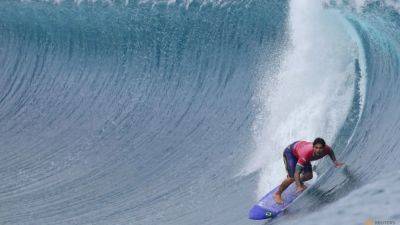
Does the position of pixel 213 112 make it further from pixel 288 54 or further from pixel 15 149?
pixel 15 149

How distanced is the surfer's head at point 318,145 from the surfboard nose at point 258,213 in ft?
3.18

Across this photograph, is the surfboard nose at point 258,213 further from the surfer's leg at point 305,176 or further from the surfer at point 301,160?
the surfer's leg at point 305,176

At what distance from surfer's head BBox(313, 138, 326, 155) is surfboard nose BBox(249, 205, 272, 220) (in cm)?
97

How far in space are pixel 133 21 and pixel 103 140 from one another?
4.02 meters

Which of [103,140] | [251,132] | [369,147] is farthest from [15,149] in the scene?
[369,147]

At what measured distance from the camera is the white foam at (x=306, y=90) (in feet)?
25.7

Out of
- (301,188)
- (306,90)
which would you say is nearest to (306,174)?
(301,188)

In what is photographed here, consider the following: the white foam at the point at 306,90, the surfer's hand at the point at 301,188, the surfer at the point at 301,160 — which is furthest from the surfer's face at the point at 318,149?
the white foam at the point at 306,90

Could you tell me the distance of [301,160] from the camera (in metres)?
6.56

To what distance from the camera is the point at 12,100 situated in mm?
12984

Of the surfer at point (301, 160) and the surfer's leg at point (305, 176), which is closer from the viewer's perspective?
the surfer at point (301, 160)

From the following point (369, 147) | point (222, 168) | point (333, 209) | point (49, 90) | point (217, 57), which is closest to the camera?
point (333, 209)

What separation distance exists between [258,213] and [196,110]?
3899mm

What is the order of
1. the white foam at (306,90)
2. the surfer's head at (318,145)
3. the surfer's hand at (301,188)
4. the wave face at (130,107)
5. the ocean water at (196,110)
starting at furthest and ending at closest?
the wave face at (130,107) < the white foam at (306,90) < the ocean water at (196,110) < the surfer's hand at (301,188) < the surfer's head at (318,145)
